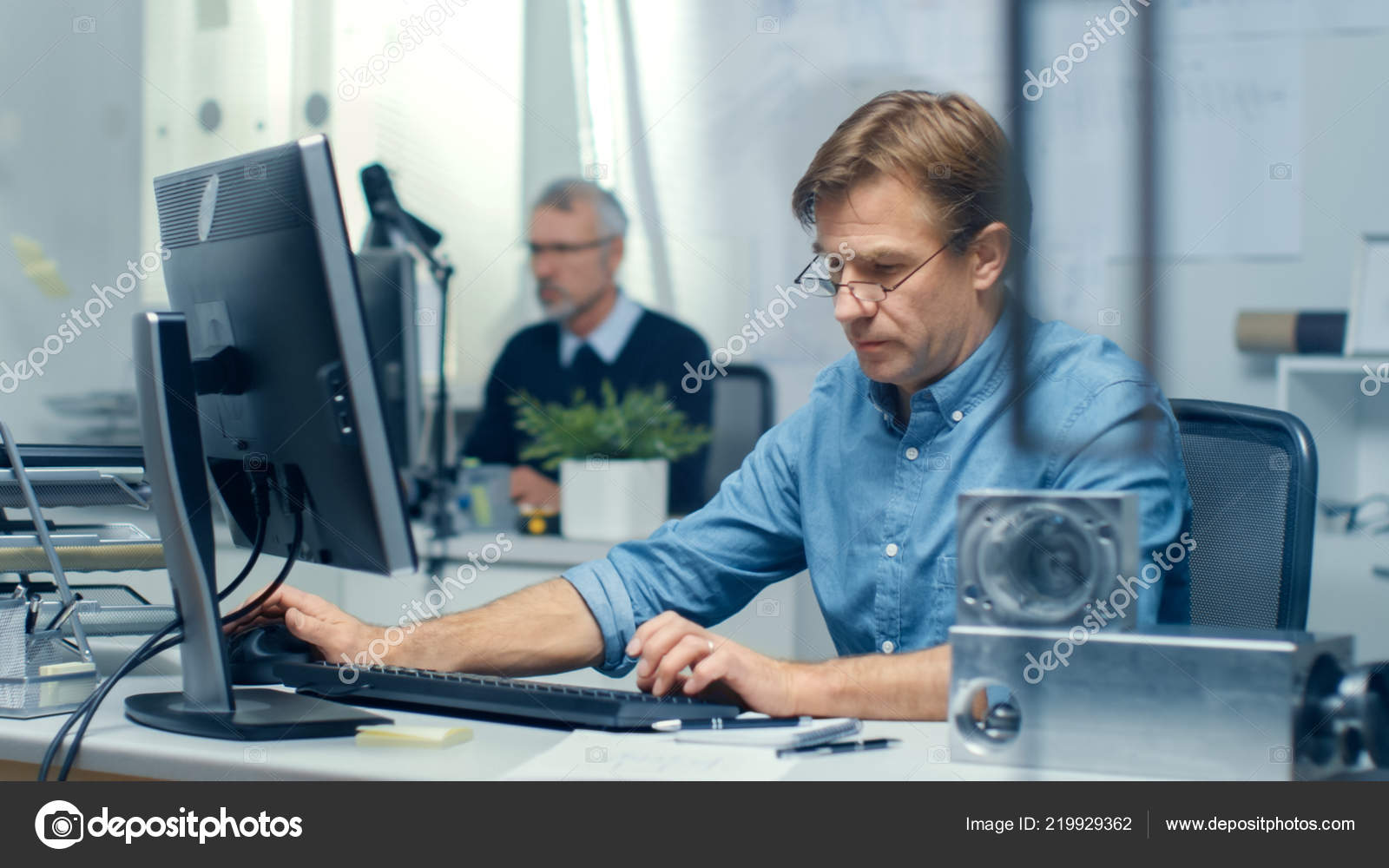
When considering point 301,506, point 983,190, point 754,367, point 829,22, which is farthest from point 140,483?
point 829,22

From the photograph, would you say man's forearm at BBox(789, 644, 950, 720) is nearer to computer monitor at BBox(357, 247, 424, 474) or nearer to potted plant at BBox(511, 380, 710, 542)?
potted plant at BBox(511, 380, 710, 542)

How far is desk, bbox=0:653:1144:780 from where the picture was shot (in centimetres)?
81

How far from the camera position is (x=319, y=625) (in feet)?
3.77

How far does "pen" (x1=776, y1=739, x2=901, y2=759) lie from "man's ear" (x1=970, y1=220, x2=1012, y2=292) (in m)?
0.64

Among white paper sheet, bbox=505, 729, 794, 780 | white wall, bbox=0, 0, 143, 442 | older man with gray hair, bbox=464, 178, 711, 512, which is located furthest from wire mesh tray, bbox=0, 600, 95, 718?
white wall, bbox=0, 0, 143, 442

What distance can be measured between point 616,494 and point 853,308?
3.95ft

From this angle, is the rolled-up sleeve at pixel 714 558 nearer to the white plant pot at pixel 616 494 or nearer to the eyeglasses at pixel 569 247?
the white plant pot at pixel 616 494

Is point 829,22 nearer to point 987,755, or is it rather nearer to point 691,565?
point 691,565

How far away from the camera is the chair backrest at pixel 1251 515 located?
49.1 inches

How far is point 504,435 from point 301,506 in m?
2.21

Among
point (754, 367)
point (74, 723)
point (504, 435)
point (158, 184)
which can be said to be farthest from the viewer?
point (504, 435)

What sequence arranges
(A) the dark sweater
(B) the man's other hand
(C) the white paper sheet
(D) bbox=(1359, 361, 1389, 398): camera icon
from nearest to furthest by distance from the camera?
1. (C) the white paper sheet
2. (D) bbox=(1359, 361, 1389, 398): camera icon
3. (B) the man's other hand
4. (A) the dark sweater
